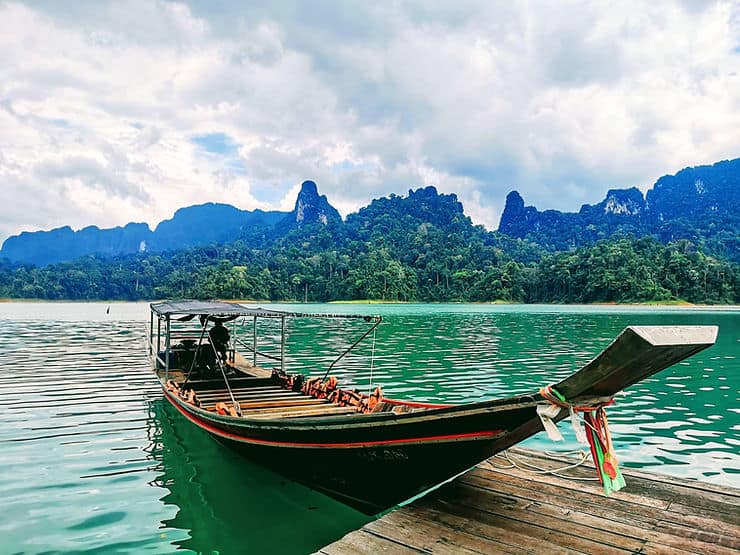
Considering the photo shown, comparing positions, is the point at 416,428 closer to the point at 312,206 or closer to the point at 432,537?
the point at 432,537

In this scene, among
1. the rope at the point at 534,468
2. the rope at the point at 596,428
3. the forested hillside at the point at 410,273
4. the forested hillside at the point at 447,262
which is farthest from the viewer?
the forested hillside at the point at 447,262

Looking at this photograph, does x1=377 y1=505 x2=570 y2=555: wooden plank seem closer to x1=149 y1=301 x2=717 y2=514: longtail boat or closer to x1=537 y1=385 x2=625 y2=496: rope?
x1=149 y1=301 x2=717 y2=514: longtail boat

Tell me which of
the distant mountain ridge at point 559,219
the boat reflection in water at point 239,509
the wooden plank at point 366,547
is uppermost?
the distant mountain ridge at point 559,219

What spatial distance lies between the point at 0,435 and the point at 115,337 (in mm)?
20956

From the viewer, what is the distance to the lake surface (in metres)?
5.89

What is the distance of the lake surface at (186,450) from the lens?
19.3 feet

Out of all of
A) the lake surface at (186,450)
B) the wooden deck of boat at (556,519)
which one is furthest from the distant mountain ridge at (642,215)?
the wooden deck of boat at (556,519)

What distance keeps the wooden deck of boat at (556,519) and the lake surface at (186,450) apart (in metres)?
1.66

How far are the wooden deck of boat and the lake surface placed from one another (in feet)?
5.46

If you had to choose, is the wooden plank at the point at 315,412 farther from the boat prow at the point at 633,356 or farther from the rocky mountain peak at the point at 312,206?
the rocky mountain peak at the point at 312,206

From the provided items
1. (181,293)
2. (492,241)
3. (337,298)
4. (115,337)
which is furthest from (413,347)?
(492,241)

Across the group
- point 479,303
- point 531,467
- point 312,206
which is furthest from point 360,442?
point 312,206

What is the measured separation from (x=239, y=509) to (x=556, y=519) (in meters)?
3.98

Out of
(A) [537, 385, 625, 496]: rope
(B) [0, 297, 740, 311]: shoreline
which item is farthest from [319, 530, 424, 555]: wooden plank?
(B) [0, 297, 740, 311]: shoreline
